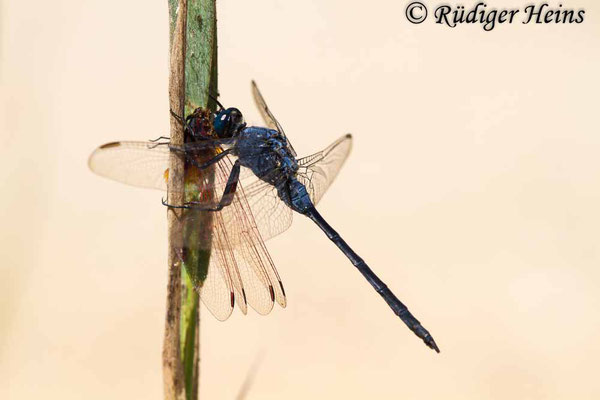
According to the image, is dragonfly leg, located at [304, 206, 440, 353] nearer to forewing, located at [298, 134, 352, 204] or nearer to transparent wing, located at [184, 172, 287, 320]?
forewing, located at [298, 134, 352, 204]

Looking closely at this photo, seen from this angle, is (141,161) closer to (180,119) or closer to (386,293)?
(180,119)

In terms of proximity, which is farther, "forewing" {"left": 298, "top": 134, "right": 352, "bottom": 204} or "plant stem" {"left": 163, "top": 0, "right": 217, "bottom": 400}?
"forewing" {"left": 298, "top": 134, "right": 352, "bottom": 204}

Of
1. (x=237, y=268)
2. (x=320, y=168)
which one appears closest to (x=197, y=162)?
(x=237, y=268)

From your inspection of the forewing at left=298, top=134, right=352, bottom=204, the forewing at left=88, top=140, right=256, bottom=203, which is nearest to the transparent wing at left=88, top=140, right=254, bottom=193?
the forewing at left=88, top=140, right=256, bottom=203

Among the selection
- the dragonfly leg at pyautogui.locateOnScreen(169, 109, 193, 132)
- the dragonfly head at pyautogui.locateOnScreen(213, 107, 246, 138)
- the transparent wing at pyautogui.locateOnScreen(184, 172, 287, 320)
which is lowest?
the transparent wing at pyautogui.locateOnScreen(184, 172, 287, 320)

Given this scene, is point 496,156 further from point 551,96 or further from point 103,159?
point 103,159

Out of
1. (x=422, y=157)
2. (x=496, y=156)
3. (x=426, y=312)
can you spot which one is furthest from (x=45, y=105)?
(x=496, y=156)
